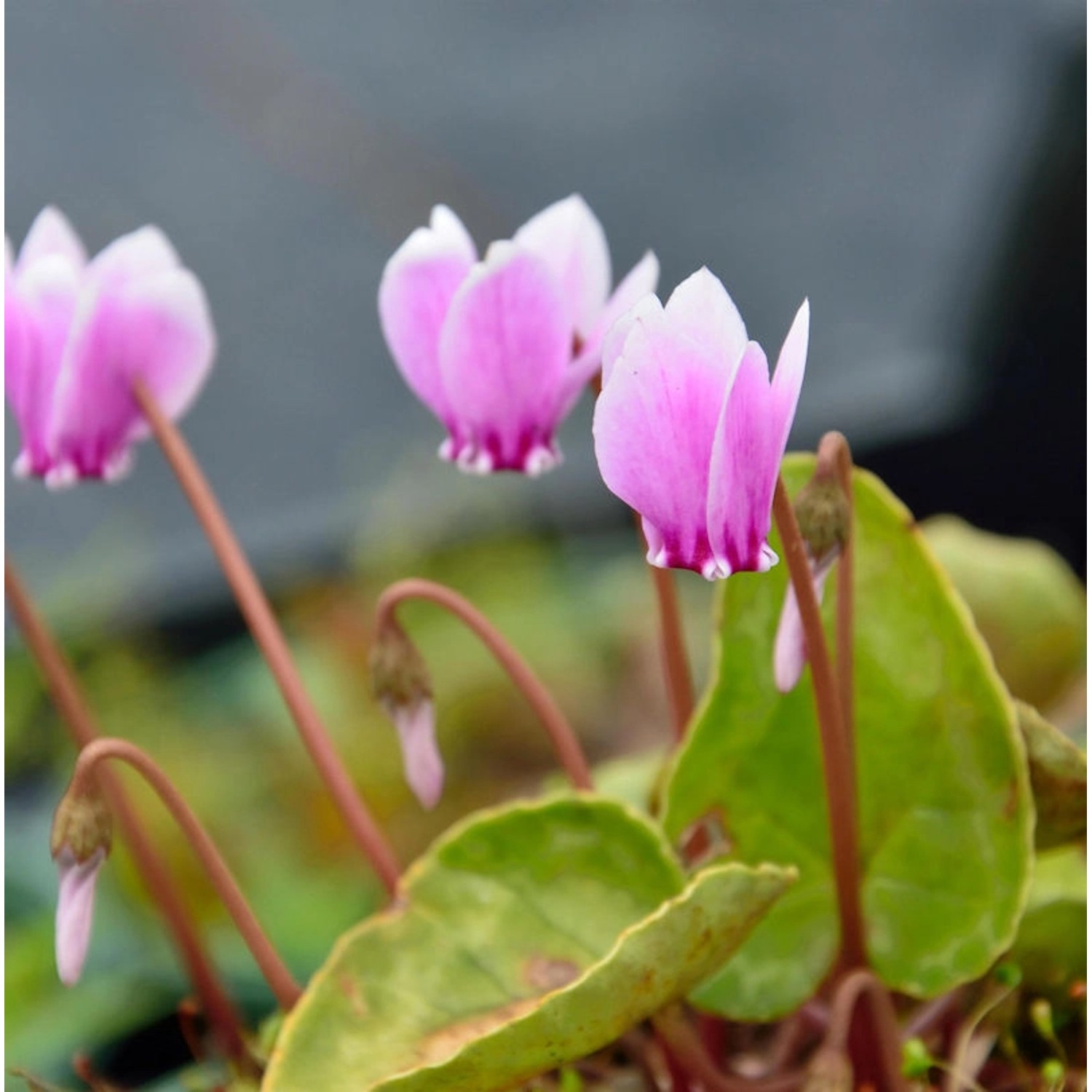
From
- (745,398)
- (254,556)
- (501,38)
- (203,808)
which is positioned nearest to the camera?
(745,398)

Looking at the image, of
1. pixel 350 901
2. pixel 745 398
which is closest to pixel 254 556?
pixel 350 901

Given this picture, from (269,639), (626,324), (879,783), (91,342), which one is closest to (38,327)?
(91,342)

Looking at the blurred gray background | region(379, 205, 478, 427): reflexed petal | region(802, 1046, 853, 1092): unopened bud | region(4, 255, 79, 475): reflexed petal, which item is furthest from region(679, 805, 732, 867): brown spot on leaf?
the blurred gray background

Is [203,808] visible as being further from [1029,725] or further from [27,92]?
[27,92]

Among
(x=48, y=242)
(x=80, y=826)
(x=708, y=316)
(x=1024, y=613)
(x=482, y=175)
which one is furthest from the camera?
(x=482, y=175)

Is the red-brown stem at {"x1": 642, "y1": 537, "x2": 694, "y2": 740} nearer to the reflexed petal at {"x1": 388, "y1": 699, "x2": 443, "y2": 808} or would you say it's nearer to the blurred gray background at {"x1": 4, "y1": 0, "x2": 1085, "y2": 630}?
the reflexed petal at {"x1": 388, "y1": 699, "x2": 443, "y2": 808}

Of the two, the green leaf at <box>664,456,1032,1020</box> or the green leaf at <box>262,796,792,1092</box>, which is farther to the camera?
the green leaf at <box>664,456,1032,1020</box>

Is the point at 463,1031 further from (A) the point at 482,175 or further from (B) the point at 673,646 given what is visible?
(A) the point at 482,175
